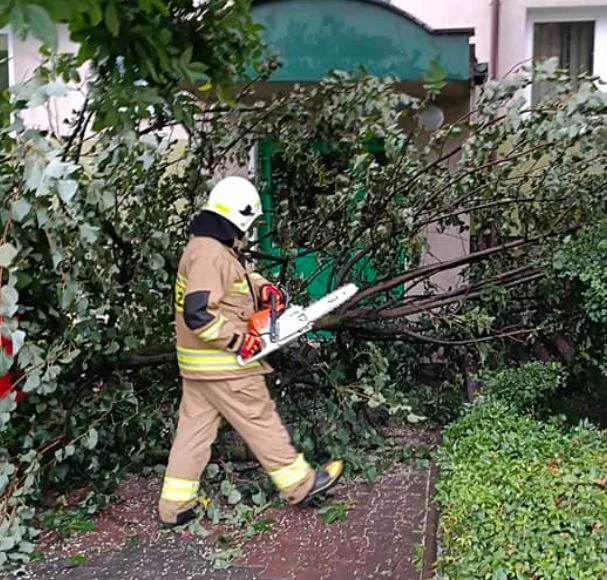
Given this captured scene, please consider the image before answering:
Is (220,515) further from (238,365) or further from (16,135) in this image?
(16,135)

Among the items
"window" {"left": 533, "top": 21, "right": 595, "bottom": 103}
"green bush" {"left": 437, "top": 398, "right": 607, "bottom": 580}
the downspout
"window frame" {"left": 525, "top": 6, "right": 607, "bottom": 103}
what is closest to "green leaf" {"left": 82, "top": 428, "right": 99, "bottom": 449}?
"green bush" {"left": 437, "top": 398, "right": 607, "bottom": 580}

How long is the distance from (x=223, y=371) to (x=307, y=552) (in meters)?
0.99

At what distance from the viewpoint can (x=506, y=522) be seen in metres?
3.33

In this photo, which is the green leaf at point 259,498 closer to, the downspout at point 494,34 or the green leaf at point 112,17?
the green leaf at point 112,17

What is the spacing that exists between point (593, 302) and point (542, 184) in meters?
1.47

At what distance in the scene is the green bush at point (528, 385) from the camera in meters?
4.96

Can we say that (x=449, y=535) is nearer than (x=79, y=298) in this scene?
Yes

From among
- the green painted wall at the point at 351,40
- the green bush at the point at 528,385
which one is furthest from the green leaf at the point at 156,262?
the green painted wall at the point at 351,40

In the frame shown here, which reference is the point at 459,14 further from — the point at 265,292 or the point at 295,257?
the point at 265,292

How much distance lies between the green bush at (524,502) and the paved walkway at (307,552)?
341 millimetres

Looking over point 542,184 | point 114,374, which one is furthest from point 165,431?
point 542,184

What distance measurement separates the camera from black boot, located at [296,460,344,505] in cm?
423

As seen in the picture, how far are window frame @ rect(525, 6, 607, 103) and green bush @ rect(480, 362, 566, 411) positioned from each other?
394 centimetres

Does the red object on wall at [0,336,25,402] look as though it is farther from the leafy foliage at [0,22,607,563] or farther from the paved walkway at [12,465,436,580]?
the paved walkway at [12,465,436,580]
